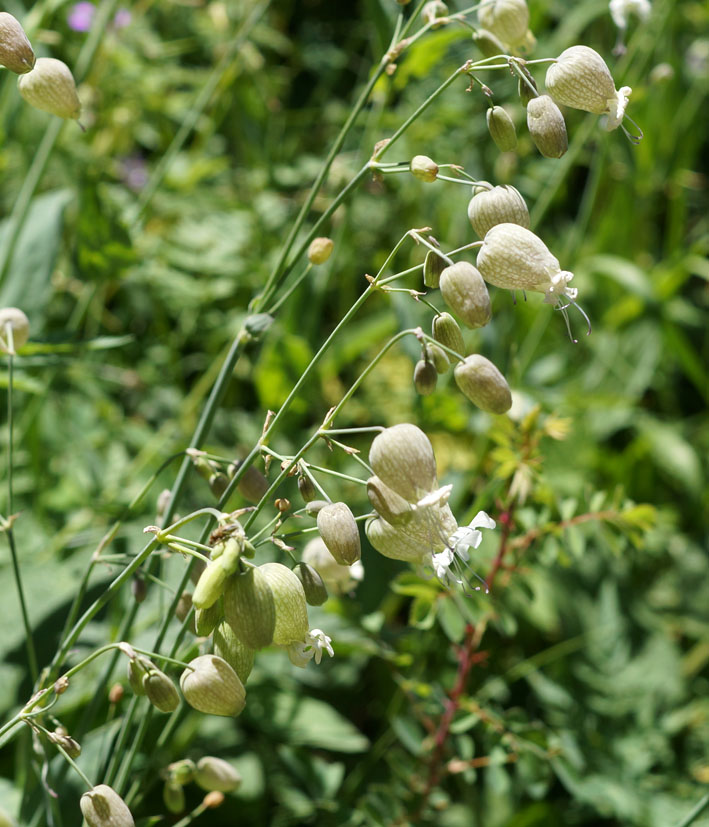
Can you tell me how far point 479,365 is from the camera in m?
0.72

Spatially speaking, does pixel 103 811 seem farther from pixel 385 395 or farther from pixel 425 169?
pixel 385 395

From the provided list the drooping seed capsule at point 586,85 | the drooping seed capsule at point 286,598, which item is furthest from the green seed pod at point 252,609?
the drooping seed capsule at point 586,85

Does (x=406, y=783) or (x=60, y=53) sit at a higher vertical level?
(x=60, y=53)

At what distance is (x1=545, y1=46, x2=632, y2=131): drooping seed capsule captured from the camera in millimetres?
763

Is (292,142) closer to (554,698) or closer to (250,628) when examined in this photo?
(554,698)

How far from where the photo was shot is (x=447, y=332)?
74 cm

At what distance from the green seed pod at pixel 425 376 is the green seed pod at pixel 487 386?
24 mm

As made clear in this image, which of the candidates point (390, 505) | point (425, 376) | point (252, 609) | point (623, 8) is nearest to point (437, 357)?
point (425, 376)

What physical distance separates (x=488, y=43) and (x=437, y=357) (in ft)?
1.18

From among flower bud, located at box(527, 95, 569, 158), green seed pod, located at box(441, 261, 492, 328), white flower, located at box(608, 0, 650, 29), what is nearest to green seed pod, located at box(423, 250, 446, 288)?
green seed pod, located at box(441, 261, 492, 328)

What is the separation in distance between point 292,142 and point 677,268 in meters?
1.02

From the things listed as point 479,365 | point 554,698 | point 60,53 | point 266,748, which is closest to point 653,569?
point 554,698

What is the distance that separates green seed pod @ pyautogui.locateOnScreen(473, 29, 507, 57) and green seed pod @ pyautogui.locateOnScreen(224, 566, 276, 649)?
563mm

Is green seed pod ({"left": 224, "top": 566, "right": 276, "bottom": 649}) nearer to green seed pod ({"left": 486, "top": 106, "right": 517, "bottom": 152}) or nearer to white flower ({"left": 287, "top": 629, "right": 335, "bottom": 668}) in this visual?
white flower ({"left": 287, "top": 629, "right": 335, "bottom": 668})
